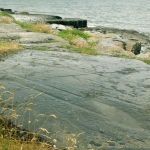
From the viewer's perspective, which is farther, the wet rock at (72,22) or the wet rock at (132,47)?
the wet rock at (72,22)

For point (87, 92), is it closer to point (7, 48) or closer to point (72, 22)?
point (7, 48)

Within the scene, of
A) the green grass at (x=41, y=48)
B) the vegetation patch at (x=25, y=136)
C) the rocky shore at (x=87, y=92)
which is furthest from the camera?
the green grass at (x=41, y=48)

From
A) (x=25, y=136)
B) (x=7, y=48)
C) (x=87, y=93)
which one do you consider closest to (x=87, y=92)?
(x=87, y=93)

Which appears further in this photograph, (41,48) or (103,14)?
(103,14)

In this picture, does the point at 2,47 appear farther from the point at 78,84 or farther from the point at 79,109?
the point at 79,109

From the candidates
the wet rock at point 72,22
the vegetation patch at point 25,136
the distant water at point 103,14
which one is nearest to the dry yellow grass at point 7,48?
the vegetation patch at point 25,136

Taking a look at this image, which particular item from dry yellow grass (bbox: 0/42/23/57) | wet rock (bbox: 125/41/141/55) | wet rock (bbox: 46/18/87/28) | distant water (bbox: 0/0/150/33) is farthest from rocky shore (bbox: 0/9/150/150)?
distant water (bbox: 0/0/150/33)

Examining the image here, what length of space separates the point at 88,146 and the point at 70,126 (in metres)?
0.76

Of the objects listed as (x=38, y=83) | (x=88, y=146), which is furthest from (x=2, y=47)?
(x=88, y=146)

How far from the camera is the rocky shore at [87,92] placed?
493cm

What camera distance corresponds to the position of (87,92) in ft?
23.0

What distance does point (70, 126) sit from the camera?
5.09 m

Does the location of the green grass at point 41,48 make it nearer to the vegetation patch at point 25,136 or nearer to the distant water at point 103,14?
the vegetation patch at point 25,136

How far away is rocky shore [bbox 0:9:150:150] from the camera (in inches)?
194
